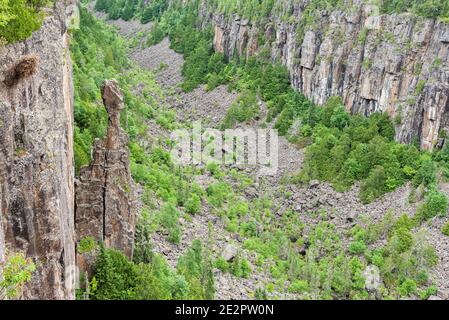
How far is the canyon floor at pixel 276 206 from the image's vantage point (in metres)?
61.2

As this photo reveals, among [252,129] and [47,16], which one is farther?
[252,129]

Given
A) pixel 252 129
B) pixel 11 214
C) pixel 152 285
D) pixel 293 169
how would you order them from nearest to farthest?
pixel 11 214, pixel 152 285, pixel 293 169, pixel 252 129

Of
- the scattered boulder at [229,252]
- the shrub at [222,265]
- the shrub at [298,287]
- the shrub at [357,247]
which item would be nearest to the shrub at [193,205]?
the scattered boulder at [229,252]

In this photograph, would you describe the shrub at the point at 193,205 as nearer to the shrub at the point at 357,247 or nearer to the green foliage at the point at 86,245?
the shrub at the point at 357,247

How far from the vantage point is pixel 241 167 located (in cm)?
9762

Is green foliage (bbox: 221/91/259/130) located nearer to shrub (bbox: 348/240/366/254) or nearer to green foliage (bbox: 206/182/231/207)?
green foliage (bbox: 206/182/231/207)

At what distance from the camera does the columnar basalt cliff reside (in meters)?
42.8

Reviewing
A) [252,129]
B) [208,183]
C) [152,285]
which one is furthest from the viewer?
[252,129]
